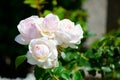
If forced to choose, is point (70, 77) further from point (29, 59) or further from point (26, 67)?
point (26, 67)

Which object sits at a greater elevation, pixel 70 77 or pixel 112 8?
pixel 70 77

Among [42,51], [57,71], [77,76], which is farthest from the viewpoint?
[77,76]

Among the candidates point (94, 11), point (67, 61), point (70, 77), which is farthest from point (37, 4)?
point (94, 11)

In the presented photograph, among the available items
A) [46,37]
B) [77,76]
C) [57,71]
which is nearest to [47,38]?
[46,37]

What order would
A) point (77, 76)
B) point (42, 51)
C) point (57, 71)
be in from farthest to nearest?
1. point (77, 76)
2. point (57, 71)
3. point (42, 51)

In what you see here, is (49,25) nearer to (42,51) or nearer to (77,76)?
(42,51)

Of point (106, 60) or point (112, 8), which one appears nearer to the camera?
point (106, 60)

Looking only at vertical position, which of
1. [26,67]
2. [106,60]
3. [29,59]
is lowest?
[26,67]

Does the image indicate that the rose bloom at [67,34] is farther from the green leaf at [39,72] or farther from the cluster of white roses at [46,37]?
the green leaf at [39,72]
